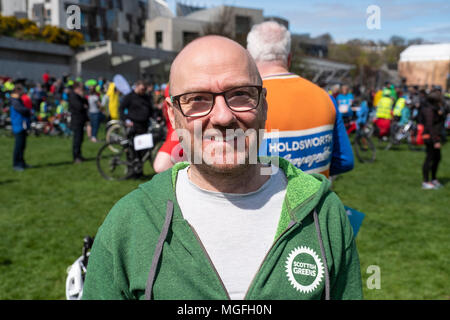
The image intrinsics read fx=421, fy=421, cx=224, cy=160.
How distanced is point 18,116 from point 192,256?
9976 mm

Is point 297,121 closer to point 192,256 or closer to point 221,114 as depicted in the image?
point 221,114

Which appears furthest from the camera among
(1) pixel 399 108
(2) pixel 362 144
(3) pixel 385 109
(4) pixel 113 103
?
(1) pixel 399 108

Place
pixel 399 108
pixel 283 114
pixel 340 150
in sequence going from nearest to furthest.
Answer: pixel 283 114 → pixel 340 150 → pixel 399 108

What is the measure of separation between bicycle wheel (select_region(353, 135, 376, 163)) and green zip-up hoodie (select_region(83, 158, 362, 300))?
1045cm

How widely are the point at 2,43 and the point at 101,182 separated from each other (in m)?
31.4

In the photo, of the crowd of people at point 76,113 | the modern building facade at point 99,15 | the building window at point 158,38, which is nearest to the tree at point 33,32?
the modern building facade at point 99,15

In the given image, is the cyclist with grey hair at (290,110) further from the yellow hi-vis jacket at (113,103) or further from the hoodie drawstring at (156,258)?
the yellow hi-vis jacket at (113,103)

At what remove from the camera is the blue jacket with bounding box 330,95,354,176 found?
8.79ft

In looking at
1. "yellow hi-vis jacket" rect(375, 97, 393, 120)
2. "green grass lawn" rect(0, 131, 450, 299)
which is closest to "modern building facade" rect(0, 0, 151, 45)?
"yellow hi-vis jacket" rect(375, 97, 393, 120)

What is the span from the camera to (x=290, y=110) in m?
2.39

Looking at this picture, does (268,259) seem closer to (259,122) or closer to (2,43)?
(259,122)

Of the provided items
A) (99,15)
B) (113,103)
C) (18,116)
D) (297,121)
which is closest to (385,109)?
(113,103)

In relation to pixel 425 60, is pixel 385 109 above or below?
below

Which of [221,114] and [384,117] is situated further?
[384,117]
